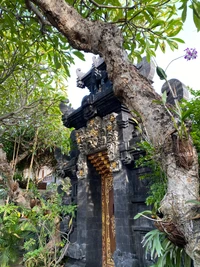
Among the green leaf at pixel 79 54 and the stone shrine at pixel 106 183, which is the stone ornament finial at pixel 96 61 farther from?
the green leaf at pixel 79 54

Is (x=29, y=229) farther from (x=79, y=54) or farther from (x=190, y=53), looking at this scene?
(x=190, y=53)

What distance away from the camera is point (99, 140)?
453cm

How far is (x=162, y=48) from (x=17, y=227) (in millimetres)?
4510

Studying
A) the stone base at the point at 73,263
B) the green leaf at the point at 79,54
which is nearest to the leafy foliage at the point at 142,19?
the green leaf at the point at 79,54

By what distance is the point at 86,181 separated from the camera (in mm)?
4773

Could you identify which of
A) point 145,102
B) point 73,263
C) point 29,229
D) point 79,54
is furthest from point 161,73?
point 73,263

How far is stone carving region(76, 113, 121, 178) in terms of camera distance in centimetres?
401

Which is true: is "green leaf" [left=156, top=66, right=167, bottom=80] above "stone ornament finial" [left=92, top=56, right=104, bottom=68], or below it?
below

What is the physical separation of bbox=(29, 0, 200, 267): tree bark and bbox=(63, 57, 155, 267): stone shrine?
197cm

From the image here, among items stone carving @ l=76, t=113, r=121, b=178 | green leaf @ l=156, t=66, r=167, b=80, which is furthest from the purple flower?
stone carving @ l=76, t=113, r=121, b=178

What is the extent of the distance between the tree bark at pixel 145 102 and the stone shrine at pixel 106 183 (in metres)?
1.97

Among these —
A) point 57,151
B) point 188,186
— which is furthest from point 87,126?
point 188,186

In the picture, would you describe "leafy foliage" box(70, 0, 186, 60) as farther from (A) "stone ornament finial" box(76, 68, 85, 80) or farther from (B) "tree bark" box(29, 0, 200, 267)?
(A) "stone ornament finial" box(76, 68, 85, 80)

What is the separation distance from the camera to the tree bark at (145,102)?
1.29 metres
